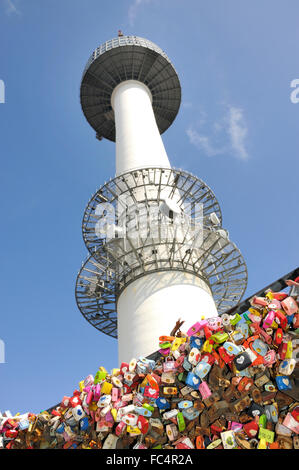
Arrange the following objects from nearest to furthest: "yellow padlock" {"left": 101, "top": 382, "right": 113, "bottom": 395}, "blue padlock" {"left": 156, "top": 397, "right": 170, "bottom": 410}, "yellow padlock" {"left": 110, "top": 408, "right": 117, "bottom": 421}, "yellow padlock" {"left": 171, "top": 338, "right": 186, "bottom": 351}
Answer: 1. "blue padlock" {"left": 156, "top": 397, "right": 170, "bottom": 410}
2. "yellow padlock" {"left": 110, "top": 408, "right": 117, "bottom": 421}
3. "yellow padlock" {"left": 171, "top": 338, "right": 186, "bottom": 351}
4. "yellow padlock" {"left": 101, "top": 382, "right": 113, "bottom": 395}

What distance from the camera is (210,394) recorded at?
29.8ft

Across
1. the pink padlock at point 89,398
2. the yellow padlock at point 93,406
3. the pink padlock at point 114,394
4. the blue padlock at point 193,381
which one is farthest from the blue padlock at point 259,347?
the pink padlock at point 89,398

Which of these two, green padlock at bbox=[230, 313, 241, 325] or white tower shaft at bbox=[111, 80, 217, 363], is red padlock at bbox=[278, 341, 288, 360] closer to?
green padlock at bbox=[230, 313, 241, 325]

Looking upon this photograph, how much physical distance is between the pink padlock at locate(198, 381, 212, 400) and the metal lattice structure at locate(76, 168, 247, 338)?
12.9 m

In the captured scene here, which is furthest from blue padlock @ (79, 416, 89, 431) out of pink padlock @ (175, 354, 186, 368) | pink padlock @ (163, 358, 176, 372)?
pink padlock @ (175, 354, 186, 368)

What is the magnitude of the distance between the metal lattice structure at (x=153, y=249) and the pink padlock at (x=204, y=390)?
12893 mm

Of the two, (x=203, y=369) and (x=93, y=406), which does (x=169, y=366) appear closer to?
(x=203, y=369)

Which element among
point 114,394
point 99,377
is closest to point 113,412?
point 114,394

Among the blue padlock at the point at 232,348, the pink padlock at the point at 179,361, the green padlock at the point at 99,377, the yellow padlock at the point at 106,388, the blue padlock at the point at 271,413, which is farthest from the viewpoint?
the green padlock at the point at 99,377

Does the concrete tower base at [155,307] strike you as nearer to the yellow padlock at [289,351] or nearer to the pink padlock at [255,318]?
the pink padlock at [255,318]

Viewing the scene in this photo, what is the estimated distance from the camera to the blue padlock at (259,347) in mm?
8761

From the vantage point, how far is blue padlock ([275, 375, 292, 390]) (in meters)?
8.52
